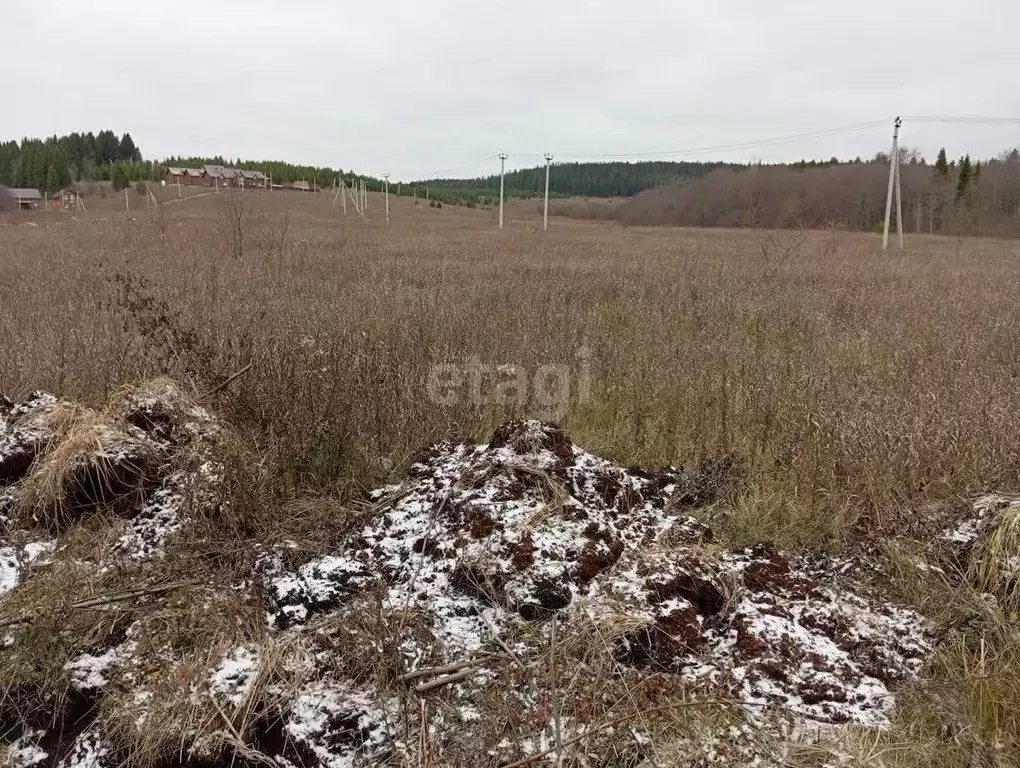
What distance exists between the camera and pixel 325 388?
3904mm

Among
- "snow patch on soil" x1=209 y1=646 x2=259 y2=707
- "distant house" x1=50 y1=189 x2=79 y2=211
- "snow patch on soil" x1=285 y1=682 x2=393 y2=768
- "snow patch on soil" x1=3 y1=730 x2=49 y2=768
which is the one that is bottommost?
"snow patch on soil" x1=3 y1=730 x2=49 y2=768

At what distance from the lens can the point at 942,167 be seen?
65250 millimetres

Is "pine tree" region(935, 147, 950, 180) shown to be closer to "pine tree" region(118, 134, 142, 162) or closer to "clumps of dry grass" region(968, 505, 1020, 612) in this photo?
"clumps of dry grass" region(968, 505, 1020, 612)

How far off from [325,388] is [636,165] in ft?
514

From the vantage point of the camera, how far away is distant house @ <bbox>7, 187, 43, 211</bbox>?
61.3 meters

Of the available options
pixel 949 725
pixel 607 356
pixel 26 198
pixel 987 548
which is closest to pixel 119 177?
pixel 26 198

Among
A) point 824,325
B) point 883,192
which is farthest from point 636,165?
point 824,325

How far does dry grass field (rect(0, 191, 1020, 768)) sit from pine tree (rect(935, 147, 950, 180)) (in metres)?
62.4

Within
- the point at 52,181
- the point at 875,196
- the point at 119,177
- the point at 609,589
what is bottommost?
the point at 609,589

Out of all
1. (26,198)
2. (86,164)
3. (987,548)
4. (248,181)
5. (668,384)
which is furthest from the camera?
(86,164)

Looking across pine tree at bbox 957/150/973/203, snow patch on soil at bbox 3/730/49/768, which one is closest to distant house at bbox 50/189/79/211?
snow patch on soil at bbox 3/730/49/768

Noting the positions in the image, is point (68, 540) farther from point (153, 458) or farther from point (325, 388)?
point (325, 388)

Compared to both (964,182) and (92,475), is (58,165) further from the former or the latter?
(964,182)

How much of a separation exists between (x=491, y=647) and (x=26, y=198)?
3383 inches
